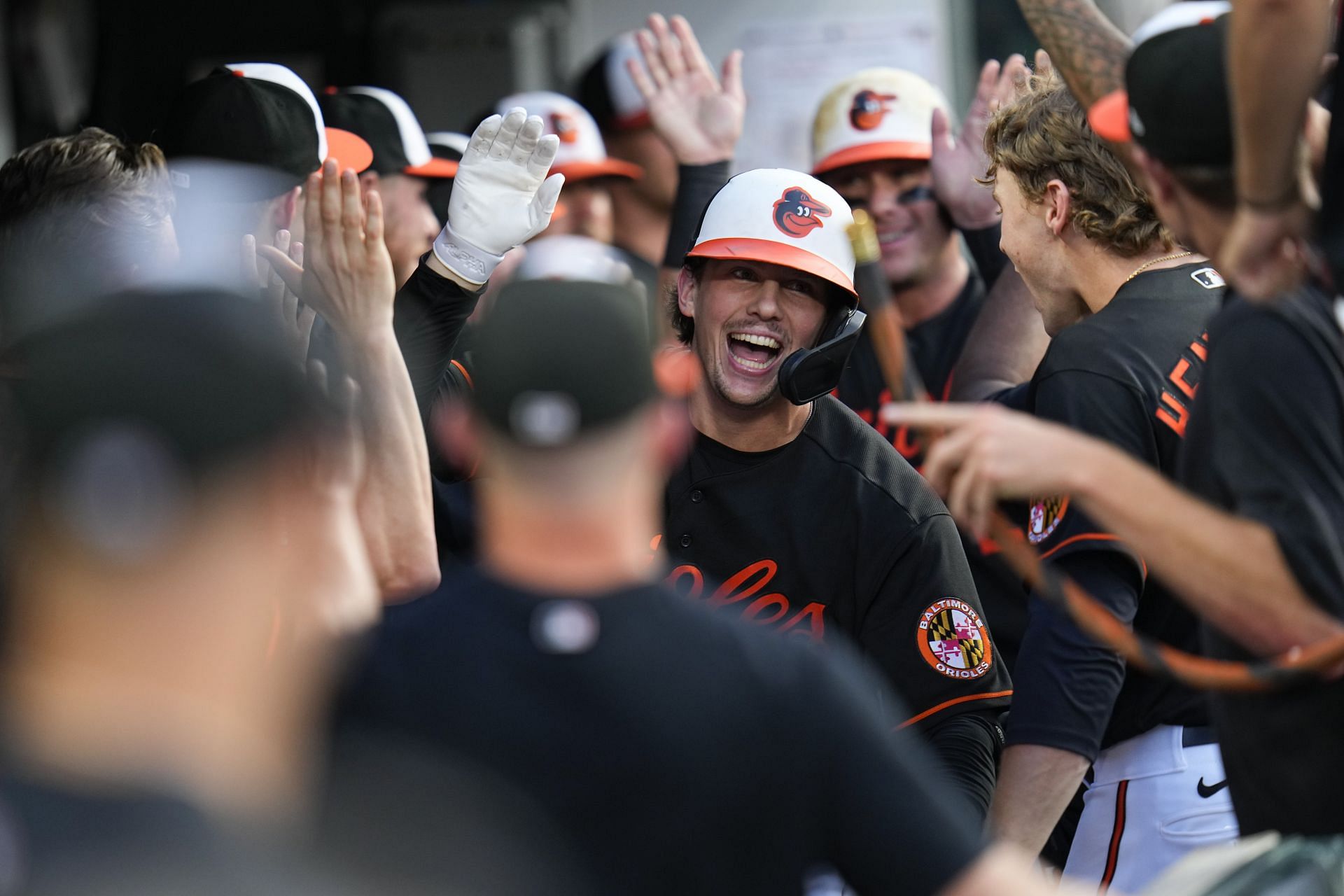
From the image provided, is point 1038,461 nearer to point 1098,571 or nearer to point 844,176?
point 1098,571

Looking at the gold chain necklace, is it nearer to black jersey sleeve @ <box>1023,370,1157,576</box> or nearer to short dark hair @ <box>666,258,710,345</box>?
black jersey sleeve @ <box>1023,370,1157,576</box>

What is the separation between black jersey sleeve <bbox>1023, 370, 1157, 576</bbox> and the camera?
288cm

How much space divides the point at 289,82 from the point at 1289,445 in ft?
9.25

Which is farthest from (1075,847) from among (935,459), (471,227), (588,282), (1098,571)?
(588,282)

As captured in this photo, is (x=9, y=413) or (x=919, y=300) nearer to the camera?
(x=9, y=413)

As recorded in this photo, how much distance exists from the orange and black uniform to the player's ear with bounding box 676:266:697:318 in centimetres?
45

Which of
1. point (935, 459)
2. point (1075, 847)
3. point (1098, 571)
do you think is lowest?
point (1075, 847)

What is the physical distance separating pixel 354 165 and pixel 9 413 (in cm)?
186

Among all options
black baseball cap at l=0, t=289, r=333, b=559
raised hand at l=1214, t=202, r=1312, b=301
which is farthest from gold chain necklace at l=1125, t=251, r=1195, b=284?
black baseball cap at l=0, t=289, r=333, b=559

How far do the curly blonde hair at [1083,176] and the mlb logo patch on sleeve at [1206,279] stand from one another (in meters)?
0.09

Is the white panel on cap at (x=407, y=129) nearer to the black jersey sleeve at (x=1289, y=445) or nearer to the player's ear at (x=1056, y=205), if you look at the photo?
the player's ear at (x=1056, y=205)

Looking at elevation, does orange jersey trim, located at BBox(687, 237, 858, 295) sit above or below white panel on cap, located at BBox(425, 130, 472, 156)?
above

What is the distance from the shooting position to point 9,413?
2.28 m

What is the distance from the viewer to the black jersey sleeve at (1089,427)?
2.88m
